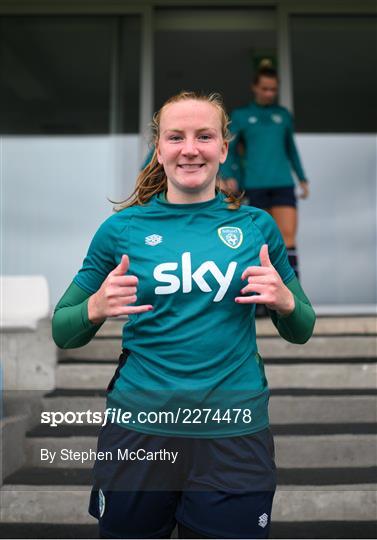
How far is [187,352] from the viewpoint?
2.76ft

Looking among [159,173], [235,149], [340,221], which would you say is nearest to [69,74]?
[235,149]

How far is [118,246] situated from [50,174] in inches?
172

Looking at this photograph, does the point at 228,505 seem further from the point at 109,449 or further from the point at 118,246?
the point at 118,246

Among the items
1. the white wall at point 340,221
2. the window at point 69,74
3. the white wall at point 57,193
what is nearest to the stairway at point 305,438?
the white wall at point 57,193

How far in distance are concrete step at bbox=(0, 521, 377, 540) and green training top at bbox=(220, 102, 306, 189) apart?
7.08 ft

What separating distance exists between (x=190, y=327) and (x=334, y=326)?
2.74m

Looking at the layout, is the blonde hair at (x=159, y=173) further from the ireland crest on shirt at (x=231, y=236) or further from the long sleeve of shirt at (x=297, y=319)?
the long sleeve of shirt at (x=297, y=319)

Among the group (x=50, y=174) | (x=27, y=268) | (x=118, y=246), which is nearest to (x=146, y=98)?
(x=50, y=174)

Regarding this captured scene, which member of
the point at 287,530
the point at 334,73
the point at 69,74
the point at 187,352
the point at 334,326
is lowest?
the point at 287,530

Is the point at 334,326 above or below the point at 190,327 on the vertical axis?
below

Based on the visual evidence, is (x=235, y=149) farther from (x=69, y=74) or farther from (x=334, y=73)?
(x=334, y=73)

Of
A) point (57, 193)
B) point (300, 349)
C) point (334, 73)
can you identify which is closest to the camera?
point (300, 349)

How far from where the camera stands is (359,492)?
6.91 ft

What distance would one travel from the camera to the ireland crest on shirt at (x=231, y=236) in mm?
879
